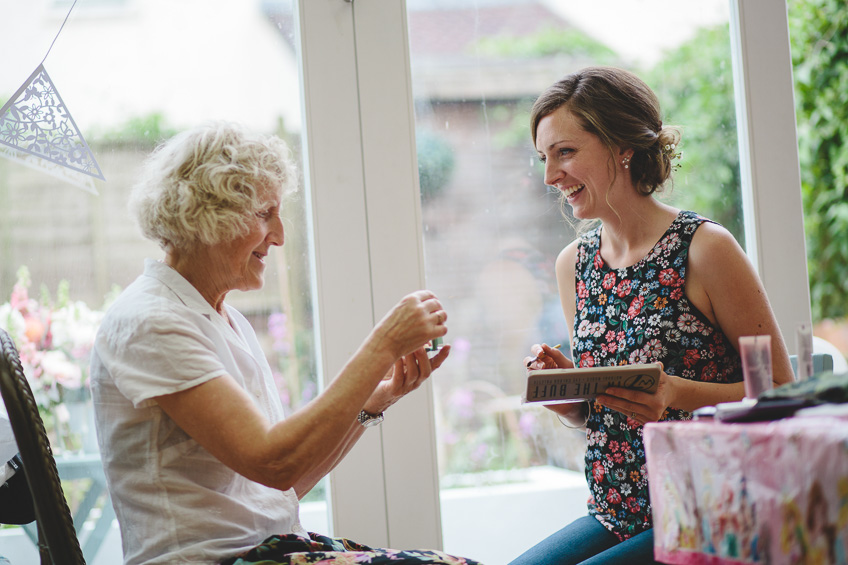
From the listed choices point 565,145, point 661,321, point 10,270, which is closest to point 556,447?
point 661,321

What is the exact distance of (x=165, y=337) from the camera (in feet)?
3.88

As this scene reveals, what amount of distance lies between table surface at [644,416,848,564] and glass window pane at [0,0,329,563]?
1.17 m

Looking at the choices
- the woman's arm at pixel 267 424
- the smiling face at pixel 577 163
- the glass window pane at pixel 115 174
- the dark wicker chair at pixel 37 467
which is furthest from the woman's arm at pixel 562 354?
the dark wicker chair at pixel 37 467

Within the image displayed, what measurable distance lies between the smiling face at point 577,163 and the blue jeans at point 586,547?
70 cm

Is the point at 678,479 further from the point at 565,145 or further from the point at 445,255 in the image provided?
the point at 445,255

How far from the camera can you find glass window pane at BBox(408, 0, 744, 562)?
200cm

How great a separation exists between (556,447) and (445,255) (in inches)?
24.4

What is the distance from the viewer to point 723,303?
1482 millimetres

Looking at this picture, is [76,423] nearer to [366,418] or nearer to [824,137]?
[366,418]

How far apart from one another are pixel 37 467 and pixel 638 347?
1.14 metres

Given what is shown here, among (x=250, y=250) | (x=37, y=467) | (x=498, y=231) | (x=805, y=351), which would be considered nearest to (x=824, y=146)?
(x=498, y=231)

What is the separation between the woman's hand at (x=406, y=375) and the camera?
149 centimetres

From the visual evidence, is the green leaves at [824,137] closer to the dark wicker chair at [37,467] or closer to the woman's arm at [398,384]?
the woman's arm at [398,384]

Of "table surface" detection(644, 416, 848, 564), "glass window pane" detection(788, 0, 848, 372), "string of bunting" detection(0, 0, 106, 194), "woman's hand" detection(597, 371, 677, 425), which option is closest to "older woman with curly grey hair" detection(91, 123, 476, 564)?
"woman's hand" detection(597, 371, 677, 425)
